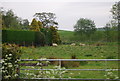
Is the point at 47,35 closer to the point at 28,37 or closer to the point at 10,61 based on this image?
the point at 28,37

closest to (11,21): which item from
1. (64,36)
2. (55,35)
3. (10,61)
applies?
(55,35)

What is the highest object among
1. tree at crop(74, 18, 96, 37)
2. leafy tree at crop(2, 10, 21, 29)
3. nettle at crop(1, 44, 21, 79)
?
leafy tree at crop(2, 10, 21, 29)

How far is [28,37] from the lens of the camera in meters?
14.1

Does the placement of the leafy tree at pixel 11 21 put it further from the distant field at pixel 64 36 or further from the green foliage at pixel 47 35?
the distant field at pixel 64 36

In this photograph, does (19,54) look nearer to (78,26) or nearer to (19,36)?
(78,26)

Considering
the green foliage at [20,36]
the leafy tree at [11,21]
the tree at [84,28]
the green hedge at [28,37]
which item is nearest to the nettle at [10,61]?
the tree at [84,28]

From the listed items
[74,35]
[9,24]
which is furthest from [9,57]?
[9,24]

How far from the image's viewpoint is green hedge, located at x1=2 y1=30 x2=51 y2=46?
41.4ft

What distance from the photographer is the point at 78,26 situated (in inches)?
419

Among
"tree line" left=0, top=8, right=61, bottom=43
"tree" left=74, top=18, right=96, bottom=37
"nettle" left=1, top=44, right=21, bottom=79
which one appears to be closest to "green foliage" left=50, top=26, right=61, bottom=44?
"tree line" left=0, top=8, right=61, bottom=43

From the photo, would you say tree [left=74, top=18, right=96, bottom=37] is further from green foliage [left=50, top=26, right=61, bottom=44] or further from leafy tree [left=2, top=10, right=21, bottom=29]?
leafy tree [left=2, top=10, right=21, bottom=29]

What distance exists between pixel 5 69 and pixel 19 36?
9.23m

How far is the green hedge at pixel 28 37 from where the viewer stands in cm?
1261

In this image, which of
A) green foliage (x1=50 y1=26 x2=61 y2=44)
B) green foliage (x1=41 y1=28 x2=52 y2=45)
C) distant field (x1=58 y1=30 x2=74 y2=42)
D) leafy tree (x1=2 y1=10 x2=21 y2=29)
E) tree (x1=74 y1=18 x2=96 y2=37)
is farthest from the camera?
leafy tree (x1=2 y1=10 x2=21 y2=29)
